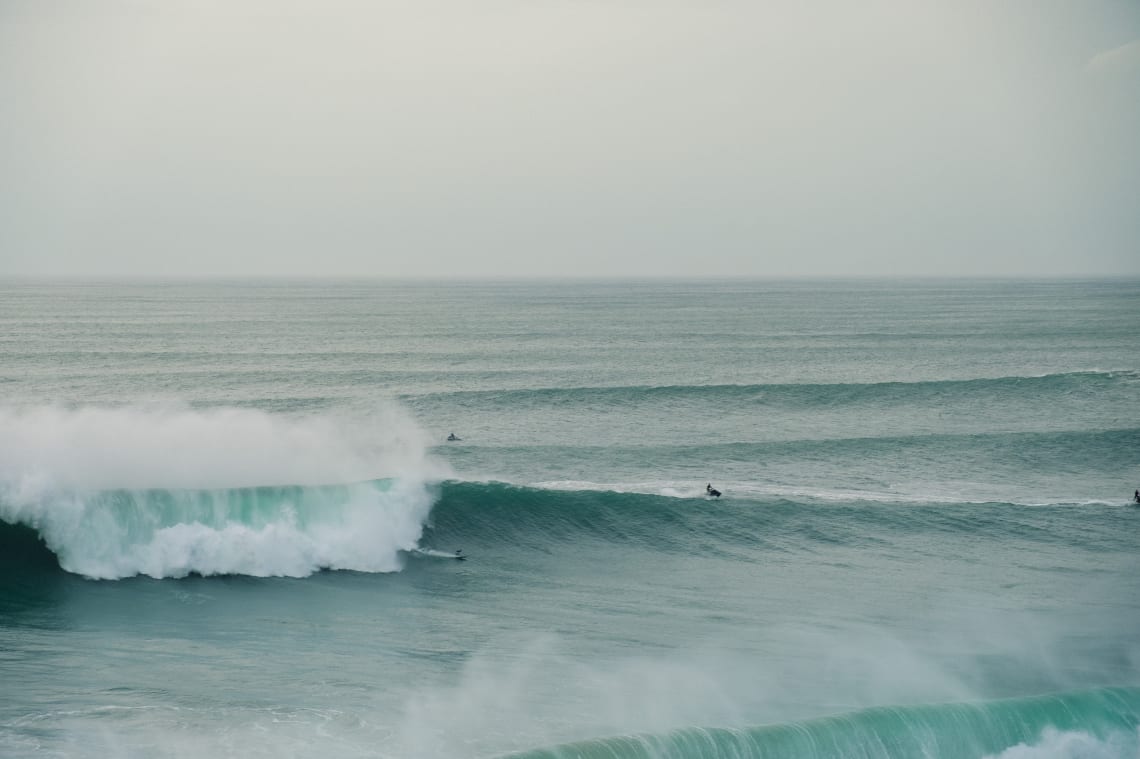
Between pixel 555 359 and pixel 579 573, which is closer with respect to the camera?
pixel 579 573

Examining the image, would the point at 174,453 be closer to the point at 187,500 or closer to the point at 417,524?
the point at 187,500

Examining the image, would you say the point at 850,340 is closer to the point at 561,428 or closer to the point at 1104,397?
the point at 1104,397

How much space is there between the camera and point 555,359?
185 feet

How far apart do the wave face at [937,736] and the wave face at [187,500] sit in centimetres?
1038

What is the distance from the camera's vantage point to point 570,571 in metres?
22.8

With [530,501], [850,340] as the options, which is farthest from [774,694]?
[850,340]

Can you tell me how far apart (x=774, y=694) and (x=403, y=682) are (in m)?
5.89

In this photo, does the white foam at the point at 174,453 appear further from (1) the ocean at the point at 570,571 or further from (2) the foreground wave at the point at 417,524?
(2) the foreground wave at the point at 417,524

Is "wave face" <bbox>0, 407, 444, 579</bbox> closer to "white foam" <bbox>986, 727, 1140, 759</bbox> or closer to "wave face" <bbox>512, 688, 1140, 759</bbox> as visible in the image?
"wave face" <bbox>512, 688, 1140, 759</bbox>

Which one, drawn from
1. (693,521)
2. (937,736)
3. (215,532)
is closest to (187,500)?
(215,532)

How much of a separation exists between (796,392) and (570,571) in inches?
954

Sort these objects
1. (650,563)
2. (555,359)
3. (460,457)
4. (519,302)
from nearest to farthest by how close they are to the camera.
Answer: (650,563) < (460,457) < (555,359) < (519,302)

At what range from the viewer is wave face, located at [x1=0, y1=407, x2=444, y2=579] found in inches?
830

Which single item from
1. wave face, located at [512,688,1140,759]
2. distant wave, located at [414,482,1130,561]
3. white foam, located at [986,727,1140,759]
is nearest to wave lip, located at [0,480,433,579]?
distant wave, located at [414,482,1130,561]
